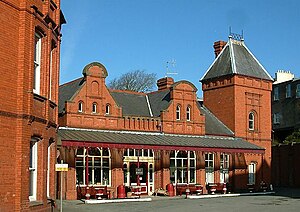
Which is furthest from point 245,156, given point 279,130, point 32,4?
point 32,4

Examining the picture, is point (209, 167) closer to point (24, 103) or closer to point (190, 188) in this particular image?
point (190, 188)

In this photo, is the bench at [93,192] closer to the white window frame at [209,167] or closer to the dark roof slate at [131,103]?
the dark roof slate at [131,103]

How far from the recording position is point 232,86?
1608 inches

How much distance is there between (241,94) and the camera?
4109 centimetres

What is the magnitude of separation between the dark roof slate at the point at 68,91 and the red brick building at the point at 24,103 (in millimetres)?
14424

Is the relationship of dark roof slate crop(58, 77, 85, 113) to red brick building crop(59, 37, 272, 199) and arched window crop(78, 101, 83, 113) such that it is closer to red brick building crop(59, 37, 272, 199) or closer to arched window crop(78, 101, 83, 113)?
red brick building crop(59, 37, 272, 199)

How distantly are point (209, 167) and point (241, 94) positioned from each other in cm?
686

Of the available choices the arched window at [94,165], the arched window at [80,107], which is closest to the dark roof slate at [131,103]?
the arched window at [80,107]

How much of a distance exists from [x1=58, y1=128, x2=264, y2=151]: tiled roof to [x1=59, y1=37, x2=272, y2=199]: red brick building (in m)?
0.07

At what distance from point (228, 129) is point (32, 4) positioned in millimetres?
26904

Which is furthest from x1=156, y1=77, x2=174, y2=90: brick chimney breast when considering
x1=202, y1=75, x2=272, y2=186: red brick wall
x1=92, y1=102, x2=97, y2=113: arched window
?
x1=92, y1=102, x2=97, y2=113: arched window

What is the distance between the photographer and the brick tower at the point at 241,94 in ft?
134

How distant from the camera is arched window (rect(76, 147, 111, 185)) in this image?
31.2 meters

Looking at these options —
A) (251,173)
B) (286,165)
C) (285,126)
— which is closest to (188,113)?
(251,173)
